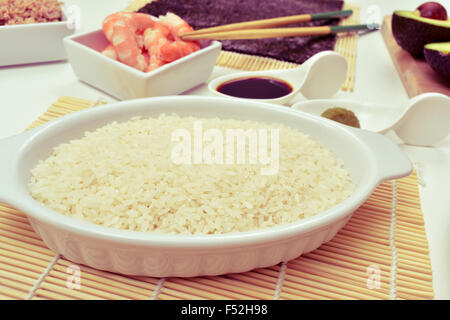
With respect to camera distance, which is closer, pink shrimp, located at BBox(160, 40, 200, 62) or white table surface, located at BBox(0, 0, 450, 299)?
white table surface, located at BBox(0, 0, 450, 299)

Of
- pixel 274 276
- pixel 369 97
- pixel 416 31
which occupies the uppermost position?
pixel 416 31

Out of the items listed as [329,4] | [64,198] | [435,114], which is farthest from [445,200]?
[329,4]

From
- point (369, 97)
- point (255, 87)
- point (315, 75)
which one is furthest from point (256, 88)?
point (369, 97)

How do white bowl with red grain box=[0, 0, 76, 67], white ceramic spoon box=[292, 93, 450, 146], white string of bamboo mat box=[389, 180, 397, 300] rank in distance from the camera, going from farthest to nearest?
white bowl with red grain box=[0, 0, 76, 67], white ceramic spoon box=[292, 93, 450, 146], white string of bamboo mat box=[389, 180, 397, 300]

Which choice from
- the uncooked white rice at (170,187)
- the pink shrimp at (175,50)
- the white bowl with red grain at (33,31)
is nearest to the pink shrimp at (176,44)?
the pink shrimp at (175,50)

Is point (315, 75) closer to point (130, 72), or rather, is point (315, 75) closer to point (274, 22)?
point (274, 22)

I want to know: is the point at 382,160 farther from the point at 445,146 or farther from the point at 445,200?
the point at 445,146

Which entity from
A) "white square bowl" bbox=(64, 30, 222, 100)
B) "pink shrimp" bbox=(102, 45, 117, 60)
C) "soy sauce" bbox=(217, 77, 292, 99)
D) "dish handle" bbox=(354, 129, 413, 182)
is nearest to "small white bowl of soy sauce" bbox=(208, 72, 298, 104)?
"soy sauce" bbox=(217, 77, 292, 99)

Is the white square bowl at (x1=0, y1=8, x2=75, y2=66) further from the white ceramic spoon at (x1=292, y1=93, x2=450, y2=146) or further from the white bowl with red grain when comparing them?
the white ceramic spoon at (x1=292, y1=93, x2=450, y2=146)
